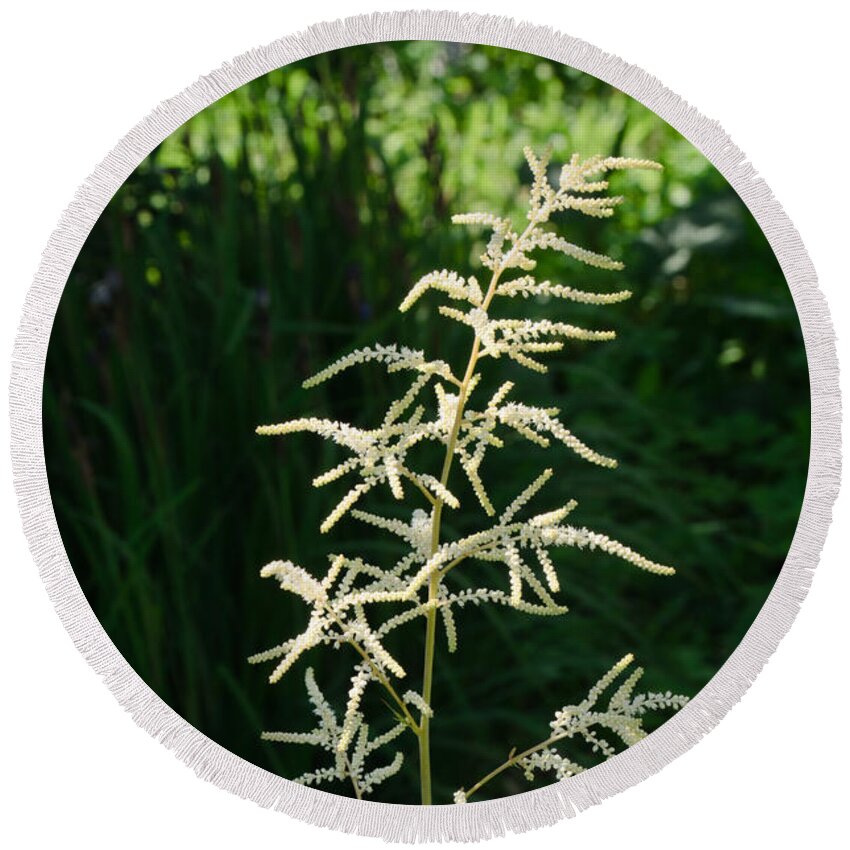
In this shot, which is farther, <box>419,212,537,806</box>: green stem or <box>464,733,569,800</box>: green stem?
<box>464,733,569,800</box>: green stem

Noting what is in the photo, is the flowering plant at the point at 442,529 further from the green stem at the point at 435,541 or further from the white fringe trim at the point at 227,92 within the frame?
the white fringe trim at the point at 227,92

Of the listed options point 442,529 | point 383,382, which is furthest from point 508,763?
point 383,382

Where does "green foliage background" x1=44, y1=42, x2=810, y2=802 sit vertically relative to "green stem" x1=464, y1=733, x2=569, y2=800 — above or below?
above

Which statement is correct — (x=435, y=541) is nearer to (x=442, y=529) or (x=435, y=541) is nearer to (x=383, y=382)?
(x=442, y=529)

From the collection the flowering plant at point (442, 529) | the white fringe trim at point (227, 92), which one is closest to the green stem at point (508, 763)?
the flowering plant at point (442, 529)

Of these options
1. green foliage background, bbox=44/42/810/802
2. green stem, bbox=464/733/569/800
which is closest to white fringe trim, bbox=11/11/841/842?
green foliage background, bbox=44/42/810/802

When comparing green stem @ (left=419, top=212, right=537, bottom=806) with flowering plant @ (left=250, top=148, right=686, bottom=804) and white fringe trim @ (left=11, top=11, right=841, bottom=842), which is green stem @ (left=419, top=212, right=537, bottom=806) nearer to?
flowering plant @ (left=250, top=148, right=686, bottom=804)
